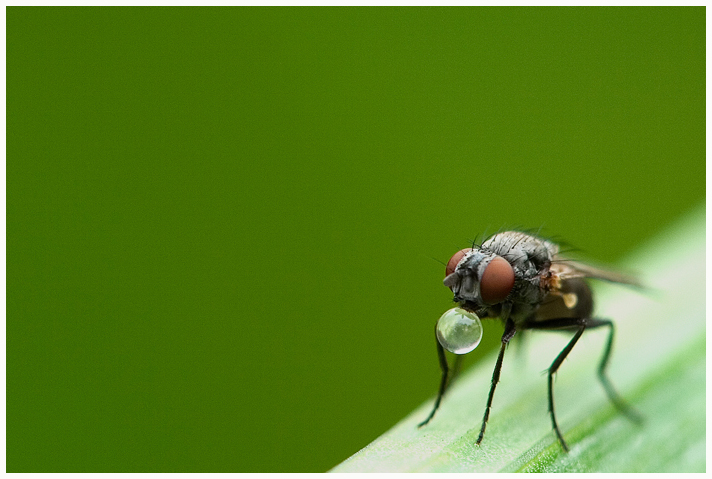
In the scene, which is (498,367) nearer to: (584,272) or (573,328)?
(573,328)

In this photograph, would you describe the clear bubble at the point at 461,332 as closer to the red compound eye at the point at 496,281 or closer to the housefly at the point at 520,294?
the housefly at the point at 520,294

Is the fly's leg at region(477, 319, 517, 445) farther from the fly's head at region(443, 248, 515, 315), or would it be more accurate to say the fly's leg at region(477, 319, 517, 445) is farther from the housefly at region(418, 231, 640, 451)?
the fly's head at region(443, 248, 515, 315)

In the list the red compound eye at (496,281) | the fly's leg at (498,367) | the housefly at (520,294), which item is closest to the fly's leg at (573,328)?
the housefly at (520,294)


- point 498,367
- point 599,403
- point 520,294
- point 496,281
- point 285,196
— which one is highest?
point 285,196

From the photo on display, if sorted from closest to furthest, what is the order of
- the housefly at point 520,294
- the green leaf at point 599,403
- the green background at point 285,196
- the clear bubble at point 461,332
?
1. the green leaf at point 599,403
2. the clear bubble at point 461,332
3. the housefly at point 520,294
4. the green background at point 285,196

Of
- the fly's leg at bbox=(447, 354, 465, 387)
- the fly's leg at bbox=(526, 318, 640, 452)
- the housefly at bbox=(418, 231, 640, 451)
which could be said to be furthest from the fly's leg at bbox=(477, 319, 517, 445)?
the fly's leg at bbox=(447, 354, 465, 387)

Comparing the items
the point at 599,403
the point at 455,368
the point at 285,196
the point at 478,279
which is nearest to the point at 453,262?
the point at 478,279
